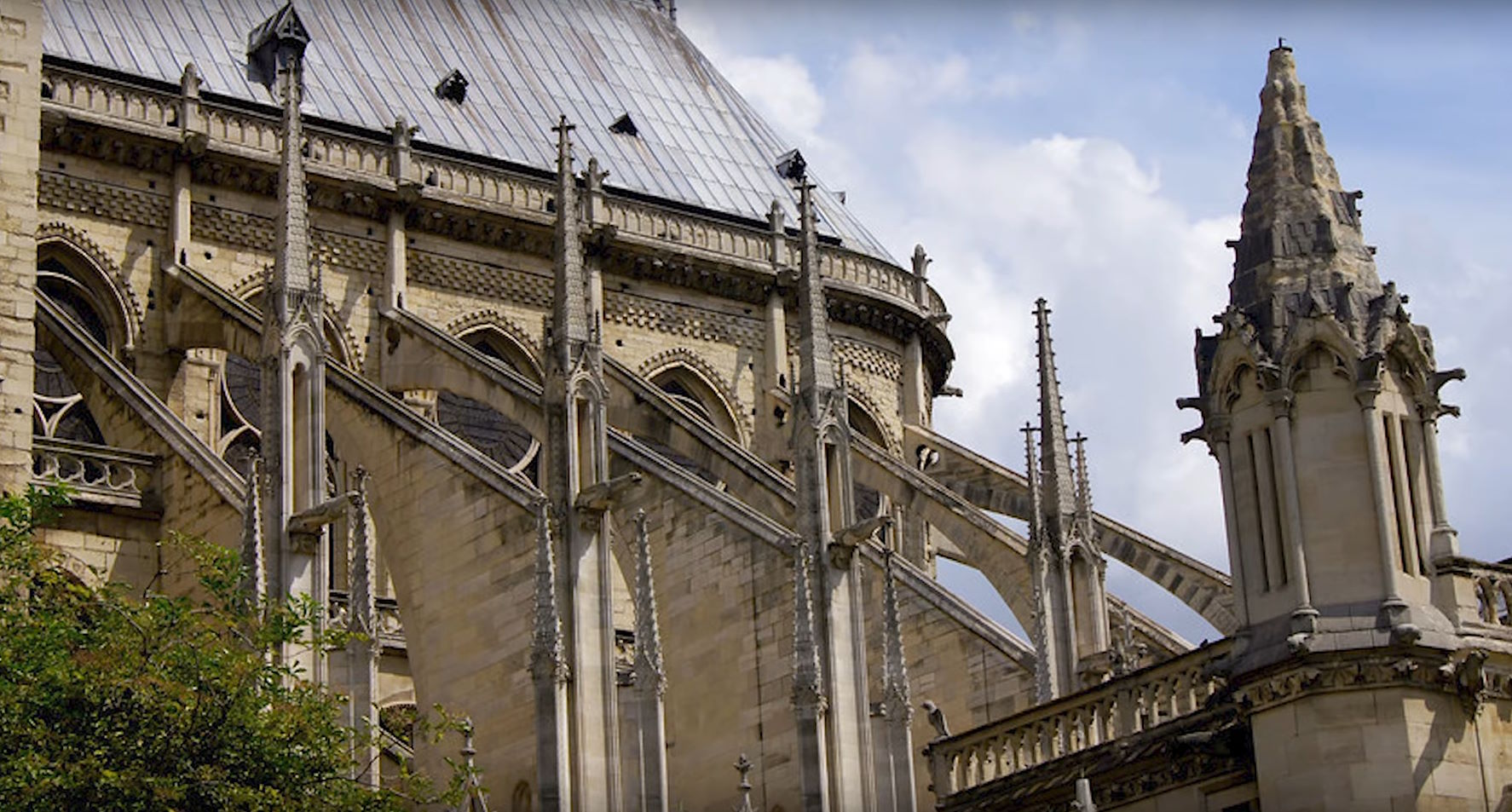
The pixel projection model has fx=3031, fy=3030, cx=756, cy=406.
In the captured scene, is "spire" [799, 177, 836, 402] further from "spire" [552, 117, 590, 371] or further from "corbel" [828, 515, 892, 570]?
"spire" [552, 117, 590, 371]

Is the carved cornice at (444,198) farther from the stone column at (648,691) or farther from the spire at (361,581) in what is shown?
the stone column at (648,691)

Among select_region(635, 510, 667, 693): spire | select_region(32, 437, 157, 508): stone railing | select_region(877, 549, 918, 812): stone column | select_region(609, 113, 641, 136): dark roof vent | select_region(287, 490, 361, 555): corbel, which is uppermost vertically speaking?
select_region(609, 113, 641, 136): dark roof vent

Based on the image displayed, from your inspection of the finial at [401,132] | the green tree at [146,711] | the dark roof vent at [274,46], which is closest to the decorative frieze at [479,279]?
the finial at [401,132]

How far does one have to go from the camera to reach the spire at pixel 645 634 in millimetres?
25562

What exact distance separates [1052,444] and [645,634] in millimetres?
6602

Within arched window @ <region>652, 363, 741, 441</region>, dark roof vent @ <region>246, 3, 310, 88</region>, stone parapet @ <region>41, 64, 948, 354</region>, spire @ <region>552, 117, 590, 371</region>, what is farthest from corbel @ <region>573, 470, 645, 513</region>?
dark roof vent @ <region>246, 3, 310, 88</region>

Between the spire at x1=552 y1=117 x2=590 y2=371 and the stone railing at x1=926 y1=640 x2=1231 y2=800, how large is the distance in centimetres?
799

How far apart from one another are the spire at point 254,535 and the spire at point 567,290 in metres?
3.07

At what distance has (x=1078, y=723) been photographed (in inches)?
768

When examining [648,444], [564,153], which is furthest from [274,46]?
[564,153]

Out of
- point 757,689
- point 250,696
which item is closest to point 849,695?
point 757,689

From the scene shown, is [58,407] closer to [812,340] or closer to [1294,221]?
[812,340]

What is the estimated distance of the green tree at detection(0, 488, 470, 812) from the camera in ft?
59.9

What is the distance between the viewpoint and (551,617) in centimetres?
2561
